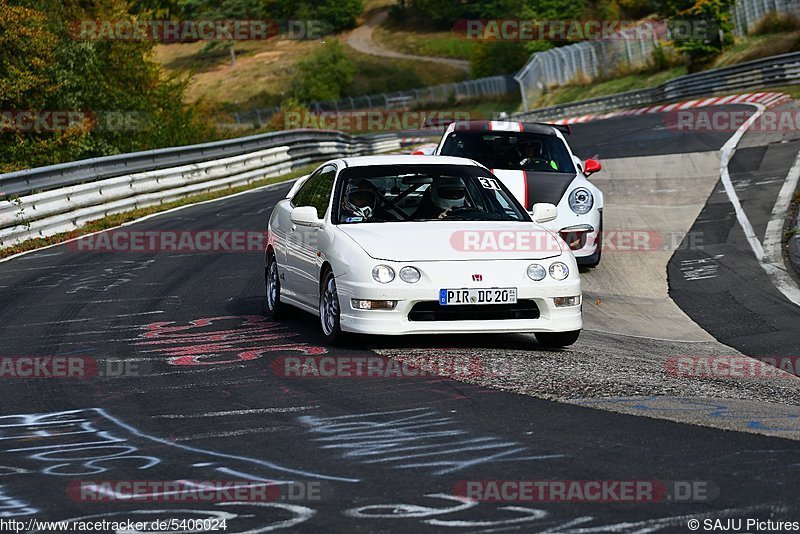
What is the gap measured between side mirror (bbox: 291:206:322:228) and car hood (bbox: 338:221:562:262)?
22 centimetres

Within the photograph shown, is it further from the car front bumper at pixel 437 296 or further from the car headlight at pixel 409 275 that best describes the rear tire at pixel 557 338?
the car headlight at pixel 409 275

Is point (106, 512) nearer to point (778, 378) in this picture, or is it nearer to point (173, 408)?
point (173, 408)

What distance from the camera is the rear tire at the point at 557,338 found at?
912 centimetres

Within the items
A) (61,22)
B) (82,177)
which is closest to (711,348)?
(82,177)

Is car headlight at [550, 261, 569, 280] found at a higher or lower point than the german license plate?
higher

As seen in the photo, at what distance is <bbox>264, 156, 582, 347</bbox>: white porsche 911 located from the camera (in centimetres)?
870

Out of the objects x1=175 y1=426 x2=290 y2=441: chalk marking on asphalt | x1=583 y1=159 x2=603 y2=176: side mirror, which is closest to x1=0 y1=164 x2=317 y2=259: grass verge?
x1=583 y1=159 x2=603 y2=176: side mirror

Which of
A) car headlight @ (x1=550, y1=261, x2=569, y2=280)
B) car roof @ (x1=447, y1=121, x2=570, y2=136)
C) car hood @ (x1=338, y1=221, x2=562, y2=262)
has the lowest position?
car headlight @ (x1=550, y1=261, x2=569, y2=280)

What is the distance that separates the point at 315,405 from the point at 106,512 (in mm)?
2261

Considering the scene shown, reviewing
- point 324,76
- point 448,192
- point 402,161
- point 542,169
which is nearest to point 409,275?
point 448,192

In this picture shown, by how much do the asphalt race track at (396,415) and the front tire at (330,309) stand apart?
164 millimetres

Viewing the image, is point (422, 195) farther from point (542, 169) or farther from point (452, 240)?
point (542, 169)

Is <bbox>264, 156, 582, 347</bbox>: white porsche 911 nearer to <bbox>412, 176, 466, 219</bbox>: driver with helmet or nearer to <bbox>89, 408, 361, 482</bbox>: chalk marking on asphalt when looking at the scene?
<bbox>412, 176, 466, 219</bbox>: driver with helmet

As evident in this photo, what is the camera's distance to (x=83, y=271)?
1488 centimetres
